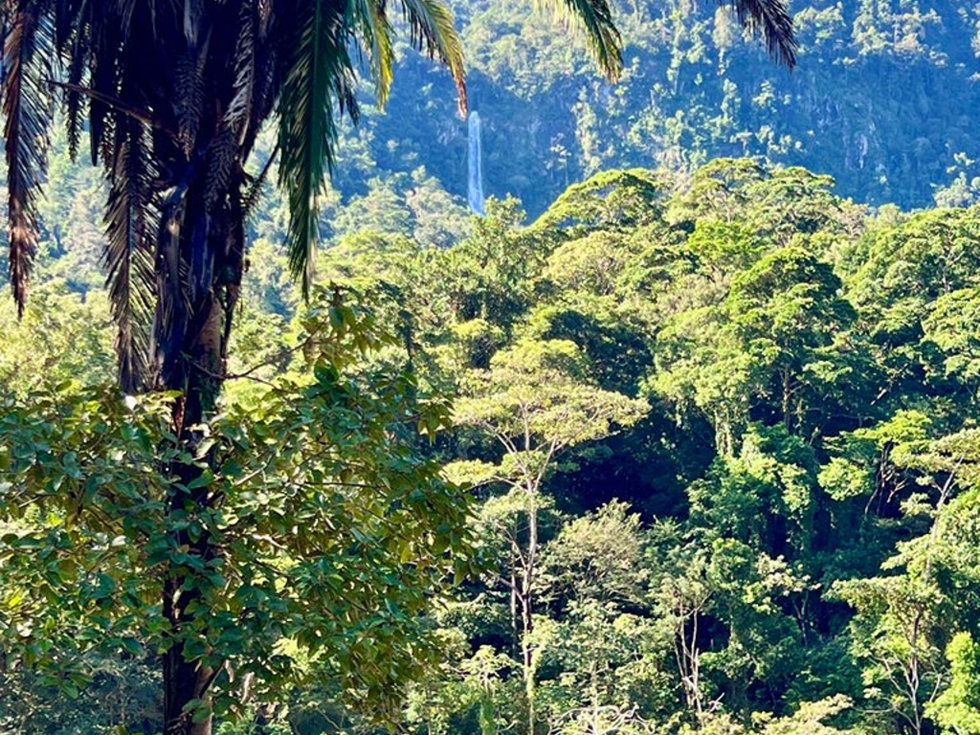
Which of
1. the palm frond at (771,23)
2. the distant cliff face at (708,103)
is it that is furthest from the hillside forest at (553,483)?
the distant cliff face at (708,103)

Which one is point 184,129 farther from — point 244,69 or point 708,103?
point 708,103

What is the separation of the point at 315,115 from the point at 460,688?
10862mm

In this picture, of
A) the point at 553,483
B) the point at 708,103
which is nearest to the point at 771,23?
the point at 553,483

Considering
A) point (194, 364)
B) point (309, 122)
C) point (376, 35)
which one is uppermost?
point (376, 35)

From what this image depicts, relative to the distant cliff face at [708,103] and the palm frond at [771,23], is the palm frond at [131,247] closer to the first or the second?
the palm frond at [771,23]

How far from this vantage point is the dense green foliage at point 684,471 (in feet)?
45.1

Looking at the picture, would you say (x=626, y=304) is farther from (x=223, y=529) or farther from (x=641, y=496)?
(x=223, y=529)

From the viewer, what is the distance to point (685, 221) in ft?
84.6

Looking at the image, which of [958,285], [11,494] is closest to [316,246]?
[11,494]

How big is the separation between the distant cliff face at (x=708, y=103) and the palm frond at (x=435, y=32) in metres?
56.7

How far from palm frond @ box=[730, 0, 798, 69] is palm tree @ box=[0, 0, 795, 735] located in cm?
123

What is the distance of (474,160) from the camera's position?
64.1 meters

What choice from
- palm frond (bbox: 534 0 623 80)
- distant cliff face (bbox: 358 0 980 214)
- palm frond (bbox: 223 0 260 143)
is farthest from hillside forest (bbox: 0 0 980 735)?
distant cliff face (bbox: 358 0 980 214)

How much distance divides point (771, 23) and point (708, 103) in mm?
63099
